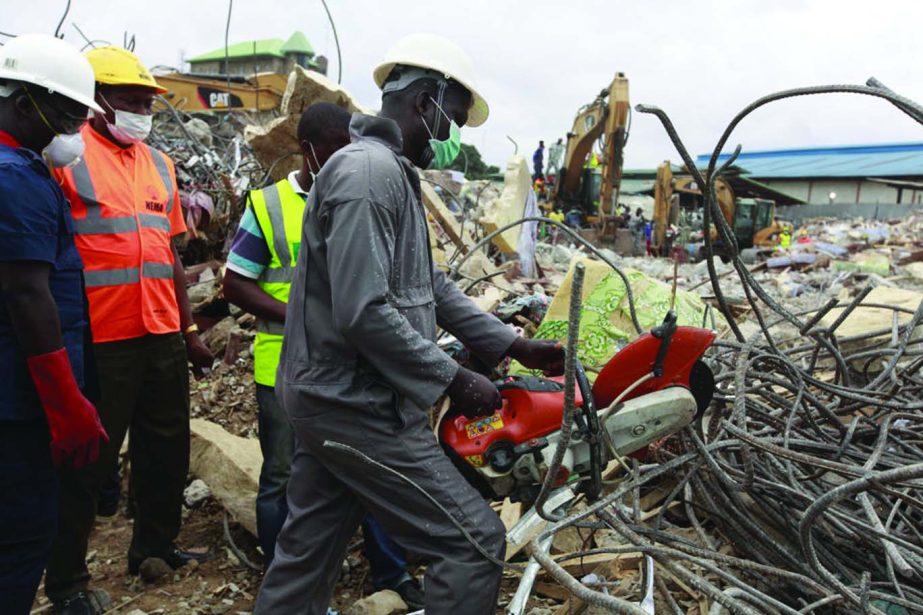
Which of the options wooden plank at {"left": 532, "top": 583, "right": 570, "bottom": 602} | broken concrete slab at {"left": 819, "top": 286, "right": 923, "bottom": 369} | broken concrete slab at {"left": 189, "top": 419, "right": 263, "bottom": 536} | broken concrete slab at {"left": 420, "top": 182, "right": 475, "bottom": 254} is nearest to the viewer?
wooden plank at {"left": 532, "top": 583, "right": 570, "bottom": 602}

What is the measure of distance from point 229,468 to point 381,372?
1.85 m

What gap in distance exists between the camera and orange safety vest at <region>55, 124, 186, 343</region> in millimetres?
2578

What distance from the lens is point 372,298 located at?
1.60 m

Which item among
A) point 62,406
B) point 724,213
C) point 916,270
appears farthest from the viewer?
point 724,213

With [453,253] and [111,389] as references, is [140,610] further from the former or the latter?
[453,253]

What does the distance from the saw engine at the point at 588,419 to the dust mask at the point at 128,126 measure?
1.84m

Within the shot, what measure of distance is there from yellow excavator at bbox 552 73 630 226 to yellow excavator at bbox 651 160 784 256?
1.42m

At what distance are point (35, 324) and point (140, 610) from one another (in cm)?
136

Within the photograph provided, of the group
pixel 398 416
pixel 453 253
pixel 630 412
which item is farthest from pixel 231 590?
pixel 453 253

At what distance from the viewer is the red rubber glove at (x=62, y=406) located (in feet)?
6.42

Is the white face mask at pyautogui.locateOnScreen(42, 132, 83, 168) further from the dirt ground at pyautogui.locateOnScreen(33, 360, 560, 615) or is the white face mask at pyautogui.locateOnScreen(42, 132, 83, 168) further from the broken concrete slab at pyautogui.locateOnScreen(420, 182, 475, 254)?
the broken concrete slab at pyautogui.locateOnScreen(420, 182, 475, 254)

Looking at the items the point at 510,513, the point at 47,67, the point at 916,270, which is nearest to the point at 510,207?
the point at 510,513

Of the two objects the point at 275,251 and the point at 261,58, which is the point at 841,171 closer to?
the point at 261,58

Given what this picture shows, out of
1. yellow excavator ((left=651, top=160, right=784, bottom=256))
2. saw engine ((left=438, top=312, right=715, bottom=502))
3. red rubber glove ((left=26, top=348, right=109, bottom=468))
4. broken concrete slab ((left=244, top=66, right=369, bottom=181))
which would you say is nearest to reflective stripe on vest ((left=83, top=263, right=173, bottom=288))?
red rubber glove ((left=26, top=348, right=109, bottom=468))
